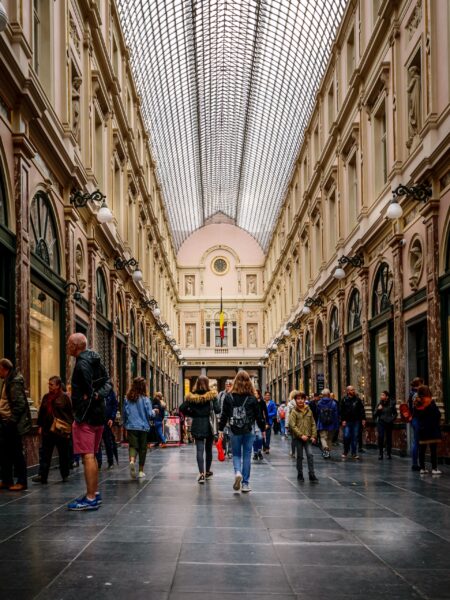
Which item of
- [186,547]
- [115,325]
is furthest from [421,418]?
[115,325]

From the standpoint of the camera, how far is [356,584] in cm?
525

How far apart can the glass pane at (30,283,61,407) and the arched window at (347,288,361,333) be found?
11.3m

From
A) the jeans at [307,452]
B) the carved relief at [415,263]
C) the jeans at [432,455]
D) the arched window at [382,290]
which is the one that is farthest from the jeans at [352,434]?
the jeans at [307,452]

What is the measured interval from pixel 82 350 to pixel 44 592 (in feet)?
13.5

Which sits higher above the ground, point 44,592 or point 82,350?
point 82,350

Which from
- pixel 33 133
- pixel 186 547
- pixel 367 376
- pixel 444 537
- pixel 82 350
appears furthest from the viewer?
pixel 367 376

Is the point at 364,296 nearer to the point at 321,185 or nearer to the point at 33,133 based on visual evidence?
the point at 321,185

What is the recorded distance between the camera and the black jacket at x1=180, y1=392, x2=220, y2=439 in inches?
490

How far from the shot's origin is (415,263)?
728 inches

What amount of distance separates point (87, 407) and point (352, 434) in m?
10.9

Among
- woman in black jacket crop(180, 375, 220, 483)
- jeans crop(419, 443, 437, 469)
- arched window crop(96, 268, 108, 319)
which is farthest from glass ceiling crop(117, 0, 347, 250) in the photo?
woman in black jacket crop(180, 375, 220, 483)

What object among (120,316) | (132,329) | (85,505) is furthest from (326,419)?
(132,329)

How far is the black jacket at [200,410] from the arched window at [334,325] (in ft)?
55.8

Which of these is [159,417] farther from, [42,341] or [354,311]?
[42,341]
